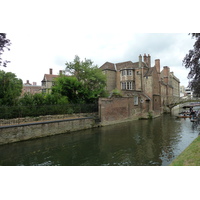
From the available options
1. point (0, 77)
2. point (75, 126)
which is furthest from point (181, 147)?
point (0, 77)

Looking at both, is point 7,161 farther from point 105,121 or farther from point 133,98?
point 133,98

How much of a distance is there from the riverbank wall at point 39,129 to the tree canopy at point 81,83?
13.1 ft

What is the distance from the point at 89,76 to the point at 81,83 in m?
1.84

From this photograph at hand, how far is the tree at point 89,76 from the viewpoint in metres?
21.4

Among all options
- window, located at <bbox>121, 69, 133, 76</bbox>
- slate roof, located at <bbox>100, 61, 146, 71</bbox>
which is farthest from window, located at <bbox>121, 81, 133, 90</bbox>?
slate roof, located at <bbox>100, 61, 146, 71</bbox>

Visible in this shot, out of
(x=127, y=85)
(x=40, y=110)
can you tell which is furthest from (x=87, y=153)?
(x=127, y=85)

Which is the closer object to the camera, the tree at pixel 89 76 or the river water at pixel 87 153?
the river water at pixel 87 153

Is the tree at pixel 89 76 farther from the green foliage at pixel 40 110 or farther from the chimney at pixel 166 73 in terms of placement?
the chimney at pixel 166 73

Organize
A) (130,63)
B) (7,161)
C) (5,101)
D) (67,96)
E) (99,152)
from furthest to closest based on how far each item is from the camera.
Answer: (130,63)
(67,96)
(5,101)
(99,152)
(7,161)

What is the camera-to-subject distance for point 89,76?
70.7 feet

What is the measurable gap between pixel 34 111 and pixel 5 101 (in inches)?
106

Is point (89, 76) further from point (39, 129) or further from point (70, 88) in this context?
point (39, 129)

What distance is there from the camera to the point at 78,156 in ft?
30.3

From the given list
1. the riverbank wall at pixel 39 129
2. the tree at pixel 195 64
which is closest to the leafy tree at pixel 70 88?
the riverbank wall at pixel 39 129
